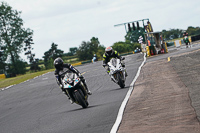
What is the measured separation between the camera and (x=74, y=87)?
40.4 feet

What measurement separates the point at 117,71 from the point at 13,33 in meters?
75.9

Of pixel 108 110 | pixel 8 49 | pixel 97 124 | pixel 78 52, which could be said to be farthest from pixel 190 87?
pixel 78 52

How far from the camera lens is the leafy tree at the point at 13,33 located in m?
88.2

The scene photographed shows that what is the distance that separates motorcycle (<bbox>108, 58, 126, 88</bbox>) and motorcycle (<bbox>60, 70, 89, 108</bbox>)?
3936 mm

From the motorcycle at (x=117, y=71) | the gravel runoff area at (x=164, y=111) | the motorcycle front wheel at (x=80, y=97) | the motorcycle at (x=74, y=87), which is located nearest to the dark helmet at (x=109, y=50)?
the motorcycle at (x=117, y=71)

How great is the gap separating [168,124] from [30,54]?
121 meters

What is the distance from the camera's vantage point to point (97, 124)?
927 centimetres

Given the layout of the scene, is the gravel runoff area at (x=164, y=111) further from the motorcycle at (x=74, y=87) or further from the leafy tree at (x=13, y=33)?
the leafy tree at (x=13, y=33)

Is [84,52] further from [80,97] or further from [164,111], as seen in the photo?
[164,111]

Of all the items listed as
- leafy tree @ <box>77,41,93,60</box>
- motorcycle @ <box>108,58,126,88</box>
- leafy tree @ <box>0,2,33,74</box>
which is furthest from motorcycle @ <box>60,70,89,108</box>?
leafy tree @ <box>77,41,93,60</box>

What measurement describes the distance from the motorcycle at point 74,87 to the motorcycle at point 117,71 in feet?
12.9

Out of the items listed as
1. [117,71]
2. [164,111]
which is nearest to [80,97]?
[164,111]

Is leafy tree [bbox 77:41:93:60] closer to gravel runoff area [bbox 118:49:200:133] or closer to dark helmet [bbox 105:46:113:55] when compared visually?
dark helmet [bbox 105:46:113:55]

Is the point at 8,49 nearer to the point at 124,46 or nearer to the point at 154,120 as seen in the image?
the point at 154,120
